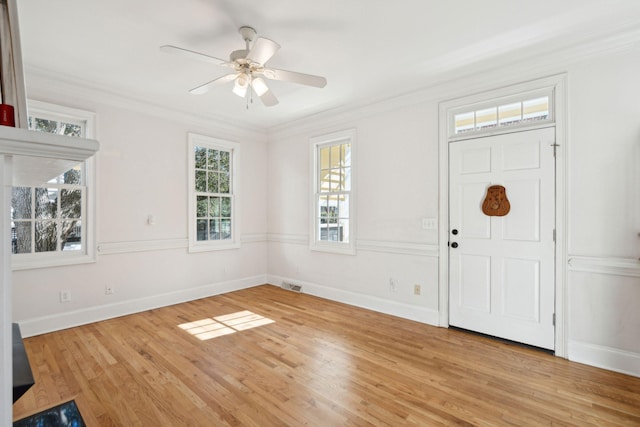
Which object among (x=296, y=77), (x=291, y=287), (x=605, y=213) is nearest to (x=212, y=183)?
(x=291, y=287)

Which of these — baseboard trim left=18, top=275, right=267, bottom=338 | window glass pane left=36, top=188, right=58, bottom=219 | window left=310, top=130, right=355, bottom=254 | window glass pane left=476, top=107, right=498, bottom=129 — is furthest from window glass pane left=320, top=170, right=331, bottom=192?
window glass pane left=36, top=188, right=58, bottom=219

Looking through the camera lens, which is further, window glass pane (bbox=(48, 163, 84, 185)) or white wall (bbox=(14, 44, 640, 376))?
window glass pane (bbox=(48, 163, 84, 185))

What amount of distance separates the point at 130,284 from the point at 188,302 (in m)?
0.79

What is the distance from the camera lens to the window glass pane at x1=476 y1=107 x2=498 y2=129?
11.0 ft

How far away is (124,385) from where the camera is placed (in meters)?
2.38

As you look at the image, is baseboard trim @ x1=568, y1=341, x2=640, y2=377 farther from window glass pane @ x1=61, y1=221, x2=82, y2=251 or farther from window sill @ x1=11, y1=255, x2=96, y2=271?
window glass pane @ x1=61, y1=221, x2=82, y2=251

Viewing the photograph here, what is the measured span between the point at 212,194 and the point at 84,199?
64.3 inches

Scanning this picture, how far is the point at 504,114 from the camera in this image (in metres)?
3.29

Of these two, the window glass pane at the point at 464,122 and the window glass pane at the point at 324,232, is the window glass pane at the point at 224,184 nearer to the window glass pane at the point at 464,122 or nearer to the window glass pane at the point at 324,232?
the window glass pane at the point at 324,232

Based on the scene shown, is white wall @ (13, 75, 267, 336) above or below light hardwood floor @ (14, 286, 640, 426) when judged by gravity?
above

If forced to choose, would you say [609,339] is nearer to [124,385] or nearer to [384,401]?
[384,401]

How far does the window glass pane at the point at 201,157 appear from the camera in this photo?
4.82m

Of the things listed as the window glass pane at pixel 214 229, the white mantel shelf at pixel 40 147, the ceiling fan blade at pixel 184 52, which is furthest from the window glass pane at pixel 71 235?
the white mantel shelf at pixel 40 147

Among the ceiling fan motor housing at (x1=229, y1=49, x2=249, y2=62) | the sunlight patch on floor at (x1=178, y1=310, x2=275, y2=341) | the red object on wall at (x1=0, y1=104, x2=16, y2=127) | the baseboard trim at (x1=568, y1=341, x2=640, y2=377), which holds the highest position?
the ceiling fan motor housing at (x1=229, y1=49, x2=249, y2=62)
